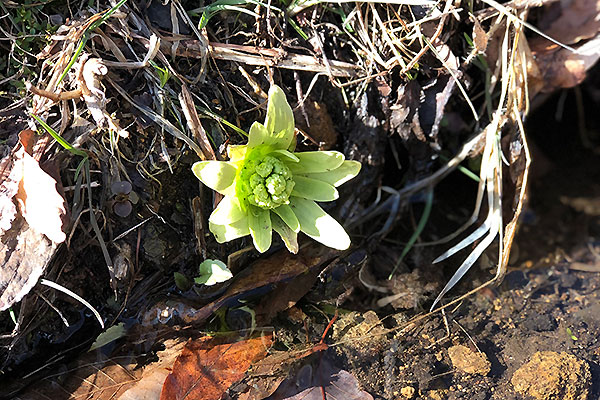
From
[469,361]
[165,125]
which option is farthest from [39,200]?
[469,361]

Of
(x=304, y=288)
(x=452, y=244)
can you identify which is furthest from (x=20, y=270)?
(x=452, y=244)

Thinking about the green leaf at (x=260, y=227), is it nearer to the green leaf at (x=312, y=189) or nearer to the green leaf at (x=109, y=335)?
the green leaf at (x=312, y=189)

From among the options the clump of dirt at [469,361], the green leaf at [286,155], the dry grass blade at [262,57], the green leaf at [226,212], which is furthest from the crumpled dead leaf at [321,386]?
the dry grass blade at [262,57]

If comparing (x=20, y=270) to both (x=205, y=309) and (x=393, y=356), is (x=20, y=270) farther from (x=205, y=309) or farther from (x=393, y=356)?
(x=393, y=356)

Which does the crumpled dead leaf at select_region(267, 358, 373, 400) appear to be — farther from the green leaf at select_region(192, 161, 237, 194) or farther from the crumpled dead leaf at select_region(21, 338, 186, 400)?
the green leaf at select_region(192, 161, 237, 194)

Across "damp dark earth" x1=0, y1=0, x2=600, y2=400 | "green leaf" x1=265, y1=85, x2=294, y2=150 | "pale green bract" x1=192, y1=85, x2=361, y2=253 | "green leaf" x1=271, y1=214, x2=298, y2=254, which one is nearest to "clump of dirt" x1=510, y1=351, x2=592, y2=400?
"damp dark earth" x1=0, y1=0, x2=600, y2=400
